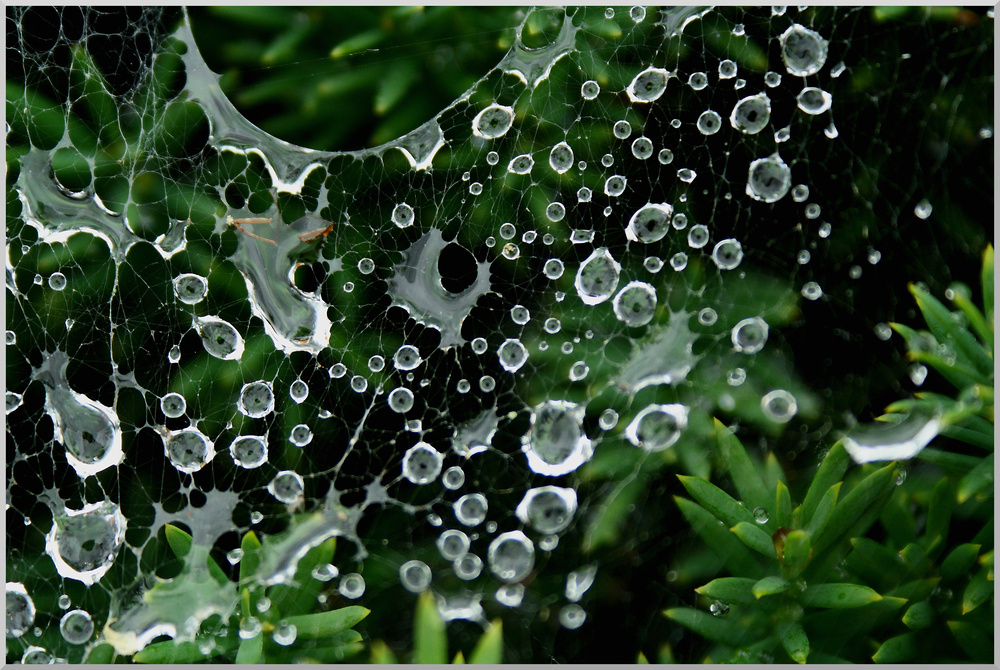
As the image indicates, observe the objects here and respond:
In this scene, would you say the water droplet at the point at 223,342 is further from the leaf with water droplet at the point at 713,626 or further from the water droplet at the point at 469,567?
the leaf with water droplet at the point at 713,626

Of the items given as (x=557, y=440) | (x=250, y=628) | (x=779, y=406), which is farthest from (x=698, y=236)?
(x=250, y=628)

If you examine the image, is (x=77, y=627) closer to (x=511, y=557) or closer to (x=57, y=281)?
(x=57, y=281)

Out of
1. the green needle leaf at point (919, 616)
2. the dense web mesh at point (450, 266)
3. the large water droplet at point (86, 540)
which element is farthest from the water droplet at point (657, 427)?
the large water droplet at point (86, 540)

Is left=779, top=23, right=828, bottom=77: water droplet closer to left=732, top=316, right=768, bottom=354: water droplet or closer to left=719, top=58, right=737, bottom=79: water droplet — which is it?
left=719, top=58, right=737, bottom=79: water droplet

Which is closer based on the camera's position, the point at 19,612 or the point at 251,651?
the point at 251,651

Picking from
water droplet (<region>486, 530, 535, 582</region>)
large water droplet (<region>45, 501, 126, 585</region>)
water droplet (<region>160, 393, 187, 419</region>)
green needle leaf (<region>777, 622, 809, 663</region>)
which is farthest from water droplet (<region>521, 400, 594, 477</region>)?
large water droplet (<region>45, 501, 126, 585</region>)

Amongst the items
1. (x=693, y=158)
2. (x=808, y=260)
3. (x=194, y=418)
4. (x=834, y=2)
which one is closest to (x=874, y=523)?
(x=808, y=260)
